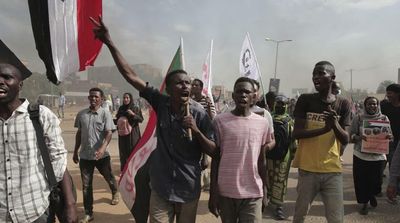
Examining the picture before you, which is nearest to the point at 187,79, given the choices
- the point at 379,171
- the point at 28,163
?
the point at 28,163

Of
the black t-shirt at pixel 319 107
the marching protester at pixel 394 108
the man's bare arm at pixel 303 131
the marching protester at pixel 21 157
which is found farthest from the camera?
the marching protester at pixel 394 108

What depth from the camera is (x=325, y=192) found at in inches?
140

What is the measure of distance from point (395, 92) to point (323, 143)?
325cm

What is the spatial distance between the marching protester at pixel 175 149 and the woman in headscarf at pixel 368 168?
3.32 m

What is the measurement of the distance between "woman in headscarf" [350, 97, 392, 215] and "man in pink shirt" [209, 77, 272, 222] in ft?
9.58

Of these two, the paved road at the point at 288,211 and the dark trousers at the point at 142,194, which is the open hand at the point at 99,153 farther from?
the dark trousers at the point at 142,194

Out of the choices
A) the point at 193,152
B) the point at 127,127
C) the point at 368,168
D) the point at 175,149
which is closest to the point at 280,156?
the point at 368,168

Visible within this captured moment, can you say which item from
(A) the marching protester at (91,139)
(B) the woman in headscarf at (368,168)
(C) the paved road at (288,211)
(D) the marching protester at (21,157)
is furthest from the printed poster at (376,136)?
(D) the marching protester at (21,157)

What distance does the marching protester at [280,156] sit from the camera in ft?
16.6

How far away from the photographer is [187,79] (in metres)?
3.02

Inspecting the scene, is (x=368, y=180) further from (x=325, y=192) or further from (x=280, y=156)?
(x=325, y=192)

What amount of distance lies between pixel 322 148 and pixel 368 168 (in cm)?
236

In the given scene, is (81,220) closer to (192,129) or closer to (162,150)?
(162,150)

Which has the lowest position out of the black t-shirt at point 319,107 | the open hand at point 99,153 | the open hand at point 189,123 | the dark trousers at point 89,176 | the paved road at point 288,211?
the paved road at point 288,211
